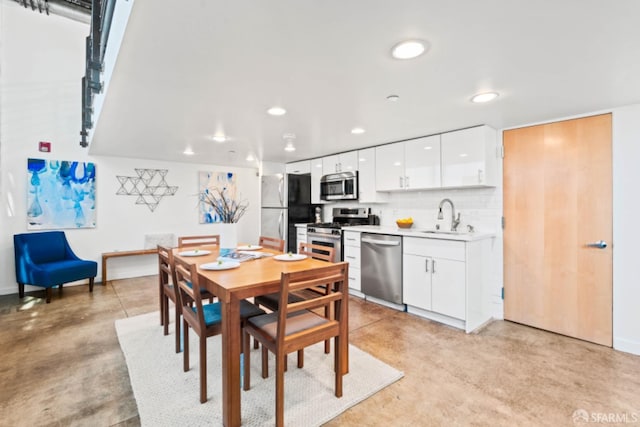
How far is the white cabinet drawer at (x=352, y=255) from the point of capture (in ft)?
13.0

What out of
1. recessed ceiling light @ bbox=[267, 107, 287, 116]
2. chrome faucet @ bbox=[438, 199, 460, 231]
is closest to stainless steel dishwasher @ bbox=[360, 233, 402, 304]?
chrome faucet @ bbox=[438, 199, 460, 231]

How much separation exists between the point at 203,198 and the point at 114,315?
2.83 metres

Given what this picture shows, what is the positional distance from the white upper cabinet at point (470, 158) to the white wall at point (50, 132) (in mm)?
4782

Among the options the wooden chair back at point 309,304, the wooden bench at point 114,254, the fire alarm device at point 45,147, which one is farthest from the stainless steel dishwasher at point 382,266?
the fire alarm device at point 45,147

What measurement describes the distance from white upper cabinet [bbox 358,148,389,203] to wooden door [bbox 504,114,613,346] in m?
1.59

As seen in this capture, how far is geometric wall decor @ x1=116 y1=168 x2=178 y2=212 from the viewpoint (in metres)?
5.02

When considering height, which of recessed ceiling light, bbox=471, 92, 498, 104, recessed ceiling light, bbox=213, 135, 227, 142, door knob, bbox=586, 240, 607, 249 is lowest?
door knob, bbox=586, 240, 607, 249

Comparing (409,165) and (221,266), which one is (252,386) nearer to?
(221,266)

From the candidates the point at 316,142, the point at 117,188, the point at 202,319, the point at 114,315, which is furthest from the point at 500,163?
the point at 117,188

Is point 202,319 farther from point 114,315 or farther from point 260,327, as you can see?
point 114,315

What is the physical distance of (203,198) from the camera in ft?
19.0

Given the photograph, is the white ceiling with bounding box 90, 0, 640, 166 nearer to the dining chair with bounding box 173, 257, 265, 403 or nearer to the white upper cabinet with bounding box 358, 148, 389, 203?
the white upper cabinet with bounding box 358, 148, 389, 203

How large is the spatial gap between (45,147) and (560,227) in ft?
21.4

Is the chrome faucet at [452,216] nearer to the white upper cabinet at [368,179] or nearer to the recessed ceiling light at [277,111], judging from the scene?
the white upper cabinet at [368,179]
